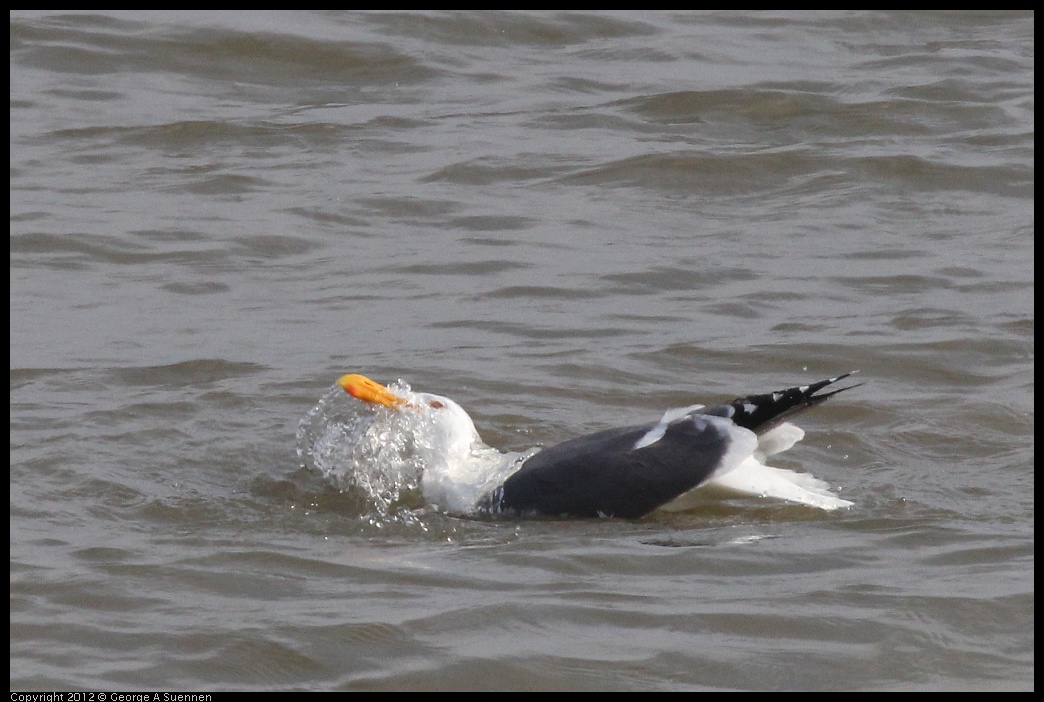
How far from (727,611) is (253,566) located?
5.00ft

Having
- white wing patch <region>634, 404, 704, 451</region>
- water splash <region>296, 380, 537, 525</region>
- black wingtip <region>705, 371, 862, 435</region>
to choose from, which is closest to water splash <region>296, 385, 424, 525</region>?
water splash <region>296, 380, 537, 525</region>

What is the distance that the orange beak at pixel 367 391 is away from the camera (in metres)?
6.41

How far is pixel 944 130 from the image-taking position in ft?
36.8

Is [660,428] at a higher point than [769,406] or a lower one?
lower

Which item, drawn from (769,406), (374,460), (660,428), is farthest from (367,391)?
(769,406)

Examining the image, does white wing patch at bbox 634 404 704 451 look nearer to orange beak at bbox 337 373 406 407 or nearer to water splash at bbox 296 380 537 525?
water splash at bbox 296 380 537 525

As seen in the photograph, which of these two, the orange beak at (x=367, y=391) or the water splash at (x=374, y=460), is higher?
the orange beak at (x=367, y=391)

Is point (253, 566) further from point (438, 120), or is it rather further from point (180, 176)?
point (438, 120)

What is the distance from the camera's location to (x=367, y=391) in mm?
6434

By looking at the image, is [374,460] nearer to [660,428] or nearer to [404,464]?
[404,464]

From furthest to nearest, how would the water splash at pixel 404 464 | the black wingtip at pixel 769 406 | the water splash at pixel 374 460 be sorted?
the water splash at pixel 374 460
the water splash at pixel 404 464
the black wingtip at pixel 769 406

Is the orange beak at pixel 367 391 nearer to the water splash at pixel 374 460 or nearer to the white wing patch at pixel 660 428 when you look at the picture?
the water splash at pixel 374 460

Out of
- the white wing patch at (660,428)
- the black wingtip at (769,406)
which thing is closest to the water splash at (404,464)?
Answer: the white wing patch at (660,428)

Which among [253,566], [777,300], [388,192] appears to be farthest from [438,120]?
[253,566]
